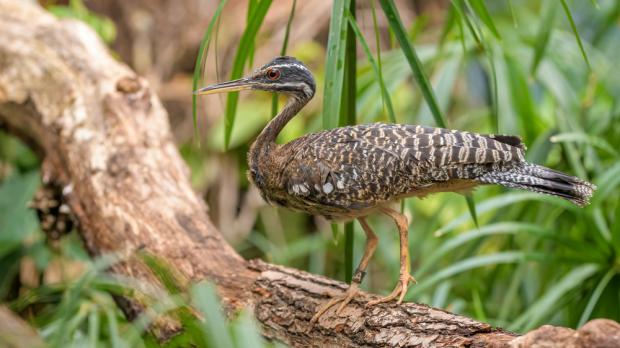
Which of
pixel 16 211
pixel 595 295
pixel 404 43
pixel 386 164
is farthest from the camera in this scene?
pixel 16 211

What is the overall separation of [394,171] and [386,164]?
0.14 feet

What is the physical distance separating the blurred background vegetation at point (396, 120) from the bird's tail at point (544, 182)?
24cm

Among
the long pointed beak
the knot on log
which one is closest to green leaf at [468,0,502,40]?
the long pointed beak

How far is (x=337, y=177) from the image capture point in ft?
10.4

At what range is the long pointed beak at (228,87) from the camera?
3.33m

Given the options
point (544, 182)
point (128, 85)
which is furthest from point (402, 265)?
point (128, 85)

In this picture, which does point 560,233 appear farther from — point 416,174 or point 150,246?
point 150,246

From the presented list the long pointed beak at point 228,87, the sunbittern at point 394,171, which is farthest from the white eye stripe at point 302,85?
the sunbittern at point 394,171

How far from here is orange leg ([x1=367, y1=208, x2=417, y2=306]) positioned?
10.2ft

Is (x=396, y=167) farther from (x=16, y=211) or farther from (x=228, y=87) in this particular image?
(x=16, y=211)

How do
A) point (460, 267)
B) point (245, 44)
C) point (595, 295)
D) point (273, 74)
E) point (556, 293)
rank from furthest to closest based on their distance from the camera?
point (460, 267) → point (556, 293) → point (595, 295) → point (273, 74) → point (245, 44)

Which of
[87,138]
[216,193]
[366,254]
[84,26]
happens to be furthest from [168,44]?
[366,254]

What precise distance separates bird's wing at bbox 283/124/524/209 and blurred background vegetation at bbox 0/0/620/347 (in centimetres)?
12

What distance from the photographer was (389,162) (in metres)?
3.14
